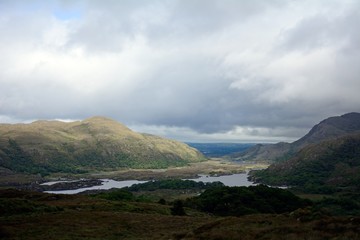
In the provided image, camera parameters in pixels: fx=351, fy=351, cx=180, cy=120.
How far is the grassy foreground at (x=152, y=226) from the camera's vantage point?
38531 millimetres

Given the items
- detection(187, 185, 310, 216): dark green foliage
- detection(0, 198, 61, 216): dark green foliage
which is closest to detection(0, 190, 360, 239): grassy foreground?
detection(0, 198, 61, 216): dark green foliage

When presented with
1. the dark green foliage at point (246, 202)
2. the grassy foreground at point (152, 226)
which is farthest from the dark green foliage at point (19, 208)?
the dark green foliage at point (246, 202)

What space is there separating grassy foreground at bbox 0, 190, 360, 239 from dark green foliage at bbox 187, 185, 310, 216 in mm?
60803

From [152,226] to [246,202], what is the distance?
82.1 meters

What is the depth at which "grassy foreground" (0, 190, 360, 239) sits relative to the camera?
38.5 m

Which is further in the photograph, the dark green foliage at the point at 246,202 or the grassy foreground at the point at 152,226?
the dark green foliage at the point at 246,202

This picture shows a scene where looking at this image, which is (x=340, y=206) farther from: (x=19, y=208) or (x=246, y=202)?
(x=19, y=208)

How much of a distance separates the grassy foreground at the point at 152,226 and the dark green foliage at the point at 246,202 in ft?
199

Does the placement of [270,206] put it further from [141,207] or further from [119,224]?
[119,224]

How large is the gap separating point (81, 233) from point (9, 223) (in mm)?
13925

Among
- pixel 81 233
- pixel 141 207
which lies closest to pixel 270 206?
pixel 141 207

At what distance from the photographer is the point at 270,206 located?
5153 inches

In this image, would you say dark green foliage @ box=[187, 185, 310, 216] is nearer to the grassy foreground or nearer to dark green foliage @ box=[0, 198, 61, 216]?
the grassy foreground

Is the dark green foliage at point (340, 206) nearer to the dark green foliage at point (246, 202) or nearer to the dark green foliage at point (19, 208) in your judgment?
the dark green foliage at point (246, 202)
